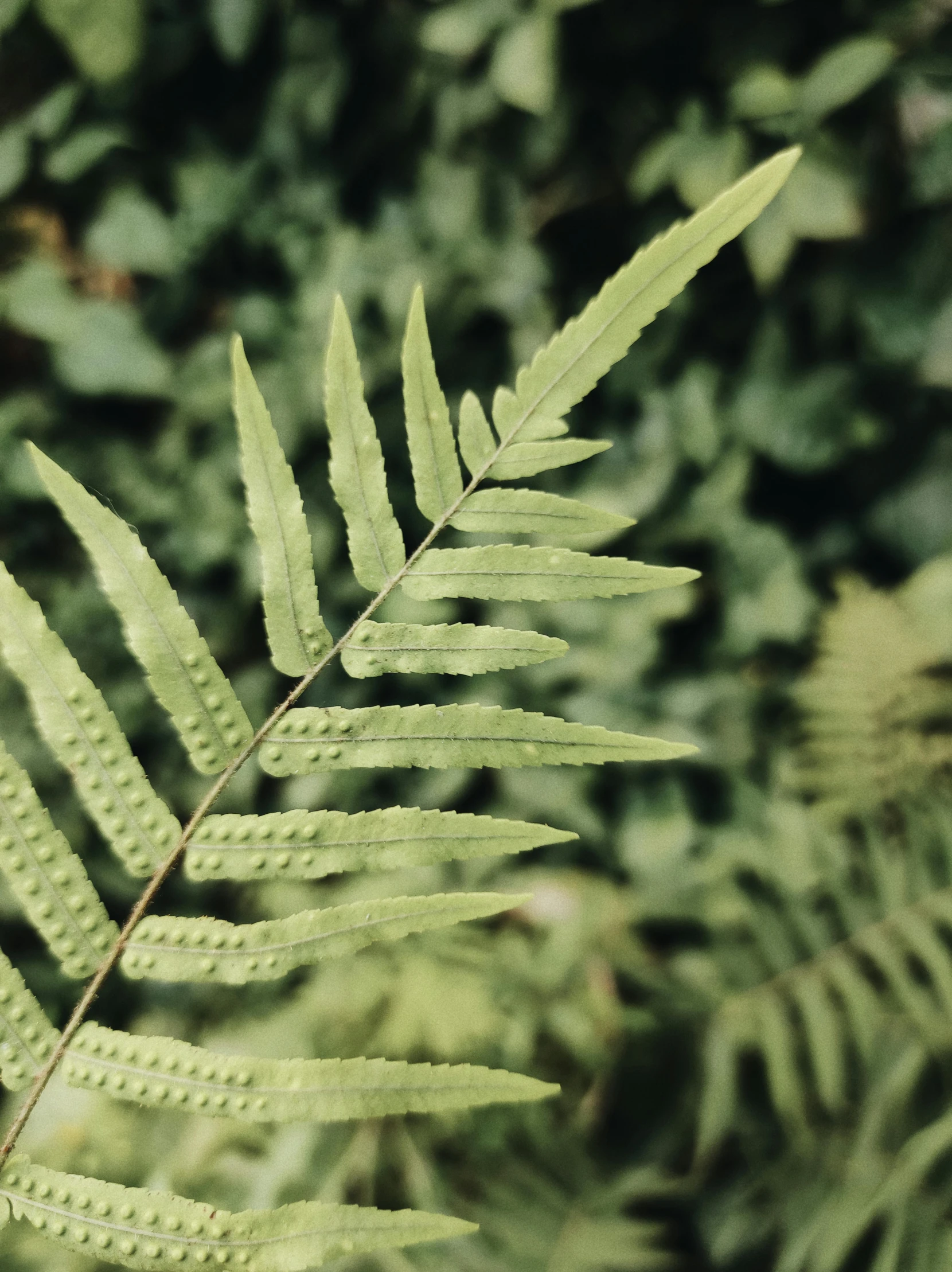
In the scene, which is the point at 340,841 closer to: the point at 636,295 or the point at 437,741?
the point at 437,741

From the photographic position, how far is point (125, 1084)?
0.52 m

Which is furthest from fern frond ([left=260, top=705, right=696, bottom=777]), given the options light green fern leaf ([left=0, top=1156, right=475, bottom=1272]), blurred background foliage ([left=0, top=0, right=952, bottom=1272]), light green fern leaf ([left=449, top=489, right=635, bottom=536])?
blurred background foliage ([left=0, top=0, right=952, bottom=1272])

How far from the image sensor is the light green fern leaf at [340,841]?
0.51 m

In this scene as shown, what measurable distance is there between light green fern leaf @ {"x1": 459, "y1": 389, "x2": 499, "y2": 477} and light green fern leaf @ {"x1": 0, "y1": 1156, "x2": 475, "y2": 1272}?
47 cm

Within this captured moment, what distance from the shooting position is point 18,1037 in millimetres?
527

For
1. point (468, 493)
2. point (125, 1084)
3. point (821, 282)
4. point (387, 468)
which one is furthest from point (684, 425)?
point (125, 1084)

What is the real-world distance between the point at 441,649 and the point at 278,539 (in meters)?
0.13

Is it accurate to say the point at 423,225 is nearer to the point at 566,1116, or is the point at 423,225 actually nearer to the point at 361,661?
the point at 361,661

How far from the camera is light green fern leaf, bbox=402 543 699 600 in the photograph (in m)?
0.51

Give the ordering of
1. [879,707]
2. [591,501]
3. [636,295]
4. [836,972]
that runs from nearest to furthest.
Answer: [636,295]
[836,972]
[879,707]
[591,501]

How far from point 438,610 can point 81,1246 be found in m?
1.22

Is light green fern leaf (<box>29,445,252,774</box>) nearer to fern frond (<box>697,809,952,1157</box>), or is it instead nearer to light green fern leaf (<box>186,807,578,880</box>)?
light green fern leaf (<box>186,807,578,880</box>)

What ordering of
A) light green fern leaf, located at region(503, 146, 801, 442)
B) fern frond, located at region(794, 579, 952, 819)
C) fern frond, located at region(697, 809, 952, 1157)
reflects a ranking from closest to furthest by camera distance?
light green fern leaf, located at region(503, 146, 801, 442), fern frond, located at region(697, 809, 952, 1157), fern frond, located at region(794, 579, 952, 819)

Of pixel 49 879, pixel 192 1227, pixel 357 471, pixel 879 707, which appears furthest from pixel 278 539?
pixel 879 707
